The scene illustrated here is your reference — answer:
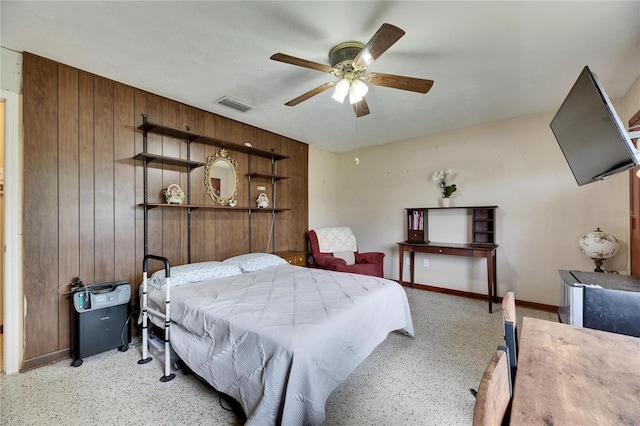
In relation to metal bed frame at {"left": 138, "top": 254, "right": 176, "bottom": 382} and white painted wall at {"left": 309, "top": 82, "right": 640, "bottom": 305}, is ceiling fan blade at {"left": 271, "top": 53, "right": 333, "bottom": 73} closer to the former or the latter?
metal bed frame at {"left": 138, "top": 254, "right": 176, "bottom": 382}

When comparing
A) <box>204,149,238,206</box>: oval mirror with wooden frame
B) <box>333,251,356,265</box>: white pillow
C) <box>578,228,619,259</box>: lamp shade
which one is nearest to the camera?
<box>578,228,619,259</box>: lamp shade

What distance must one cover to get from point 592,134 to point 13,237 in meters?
4.03

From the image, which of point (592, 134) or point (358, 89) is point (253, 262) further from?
point (592, 134)

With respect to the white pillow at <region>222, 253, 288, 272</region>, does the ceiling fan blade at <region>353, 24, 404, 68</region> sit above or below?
above

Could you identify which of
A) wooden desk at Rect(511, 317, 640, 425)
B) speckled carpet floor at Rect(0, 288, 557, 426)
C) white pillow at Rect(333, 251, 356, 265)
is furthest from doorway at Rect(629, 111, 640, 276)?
white pillow at Rect(333, 251, 356, 265)

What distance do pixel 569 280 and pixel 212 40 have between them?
3.36 m

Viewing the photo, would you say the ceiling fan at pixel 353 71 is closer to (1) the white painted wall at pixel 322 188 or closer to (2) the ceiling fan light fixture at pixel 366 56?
(2) the ceiling fan light fixture at pixel 366 56

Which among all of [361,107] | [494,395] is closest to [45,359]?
[494,395]

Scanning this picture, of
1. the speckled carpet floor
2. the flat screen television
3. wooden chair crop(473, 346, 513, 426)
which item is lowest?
the speckled carpet floor

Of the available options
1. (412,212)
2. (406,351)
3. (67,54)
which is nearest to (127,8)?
(67,54)

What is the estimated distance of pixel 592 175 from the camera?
5.57 feet

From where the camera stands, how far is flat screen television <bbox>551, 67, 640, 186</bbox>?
1.27 metres

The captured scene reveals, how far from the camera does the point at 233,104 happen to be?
3.11 meters

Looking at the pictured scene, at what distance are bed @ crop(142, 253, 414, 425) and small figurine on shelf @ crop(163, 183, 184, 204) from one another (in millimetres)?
729
